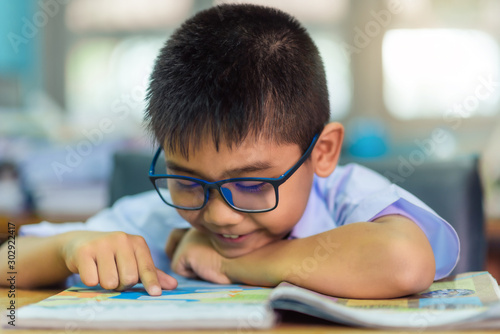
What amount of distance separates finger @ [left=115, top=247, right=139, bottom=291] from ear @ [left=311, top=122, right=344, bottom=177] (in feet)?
1.07

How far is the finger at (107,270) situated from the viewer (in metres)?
0.73

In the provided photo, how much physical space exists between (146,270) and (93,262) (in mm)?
70

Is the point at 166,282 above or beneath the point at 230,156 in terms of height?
beneath

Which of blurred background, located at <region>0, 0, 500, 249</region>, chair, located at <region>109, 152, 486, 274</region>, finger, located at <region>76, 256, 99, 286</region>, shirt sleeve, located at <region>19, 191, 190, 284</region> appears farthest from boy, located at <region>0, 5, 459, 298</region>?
blurred background, located at <region>0, 0, 500, 249</region>

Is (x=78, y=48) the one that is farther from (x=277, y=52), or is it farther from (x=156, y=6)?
(x=277, y=52)

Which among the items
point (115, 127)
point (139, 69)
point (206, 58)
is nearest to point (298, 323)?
point (206, 58)

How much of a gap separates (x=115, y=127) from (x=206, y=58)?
11.5 feet

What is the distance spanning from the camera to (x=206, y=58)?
0.82m

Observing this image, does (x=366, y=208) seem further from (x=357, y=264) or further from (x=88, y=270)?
(x=88, y=270)

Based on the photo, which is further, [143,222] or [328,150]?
[143,222]

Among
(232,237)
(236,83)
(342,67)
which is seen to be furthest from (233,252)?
(342,67)

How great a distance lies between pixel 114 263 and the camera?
75cm

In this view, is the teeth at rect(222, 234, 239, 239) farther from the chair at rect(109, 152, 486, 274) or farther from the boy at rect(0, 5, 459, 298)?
the chair at rect(109, 152, 486, 274)

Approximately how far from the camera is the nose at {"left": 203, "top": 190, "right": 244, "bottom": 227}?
78 centimetres
